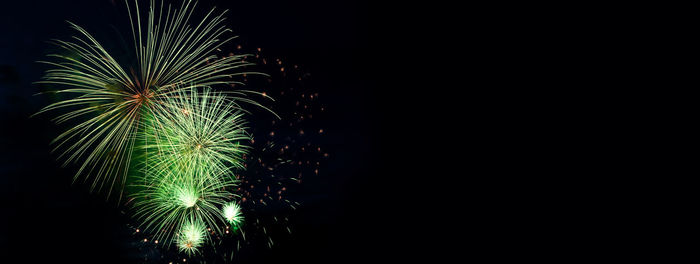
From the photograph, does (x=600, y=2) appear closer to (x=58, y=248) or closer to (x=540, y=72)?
(x=540, y=72)

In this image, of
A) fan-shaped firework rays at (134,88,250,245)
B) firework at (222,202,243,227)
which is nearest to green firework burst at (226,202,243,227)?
firework at (222,202,243,227)

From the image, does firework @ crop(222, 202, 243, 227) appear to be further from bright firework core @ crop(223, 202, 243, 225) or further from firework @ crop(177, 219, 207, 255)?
firework @ crop(177, 219, 207, 255)

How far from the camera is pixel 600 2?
7293mm

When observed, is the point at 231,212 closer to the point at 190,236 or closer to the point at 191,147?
the point at 190,236

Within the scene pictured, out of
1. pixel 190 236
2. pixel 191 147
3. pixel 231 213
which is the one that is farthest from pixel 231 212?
pixel 191 147

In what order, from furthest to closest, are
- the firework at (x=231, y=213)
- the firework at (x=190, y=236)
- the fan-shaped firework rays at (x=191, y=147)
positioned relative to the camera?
the firework at (x=231, y=213), the firework at (x=190, y=236), the fan-shaped firework rays at (x=191, y=147)

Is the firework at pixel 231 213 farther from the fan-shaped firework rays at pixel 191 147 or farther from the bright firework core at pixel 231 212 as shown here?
the fan-shaped firework rays at pixel 191 147

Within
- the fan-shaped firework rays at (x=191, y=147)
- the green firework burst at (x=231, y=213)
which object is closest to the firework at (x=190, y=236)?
the fan-shaped firework rays at (x=191, y=147)

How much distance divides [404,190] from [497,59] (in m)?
4.39

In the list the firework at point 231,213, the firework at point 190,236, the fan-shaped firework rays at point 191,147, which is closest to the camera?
the fan-shaped firework rays at point 191,147

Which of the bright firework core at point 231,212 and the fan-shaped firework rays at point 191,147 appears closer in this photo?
the fan-shaped firework rays at point 191,147

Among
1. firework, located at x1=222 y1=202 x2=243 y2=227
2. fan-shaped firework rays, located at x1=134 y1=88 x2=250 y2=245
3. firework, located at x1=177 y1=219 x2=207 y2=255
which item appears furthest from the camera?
firework, located at x1=222 y1=202 x2=243 y2=227

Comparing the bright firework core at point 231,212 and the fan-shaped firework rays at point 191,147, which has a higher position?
the fan-shaped firework rays at point 191,147

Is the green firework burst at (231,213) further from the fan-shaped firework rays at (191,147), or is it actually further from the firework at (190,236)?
the fan-shaped firework rays at (191,147)
